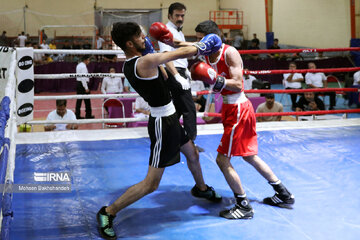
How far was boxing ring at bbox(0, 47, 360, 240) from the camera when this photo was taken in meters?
2.64

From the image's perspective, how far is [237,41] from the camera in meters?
19.5

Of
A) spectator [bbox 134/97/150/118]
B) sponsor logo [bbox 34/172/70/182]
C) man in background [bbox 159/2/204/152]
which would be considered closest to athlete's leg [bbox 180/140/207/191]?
man in background [bbox 159/2/204/152]

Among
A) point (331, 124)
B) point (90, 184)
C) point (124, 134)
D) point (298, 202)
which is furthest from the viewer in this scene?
point (331, 124)

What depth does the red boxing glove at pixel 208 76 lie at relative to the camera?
261 centimetres

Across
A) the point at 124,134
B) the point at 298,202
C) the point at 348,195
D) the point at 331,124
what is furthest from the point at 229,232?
the point at 331,124

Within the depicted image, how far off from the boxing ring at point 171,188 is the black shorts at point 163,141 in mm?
456

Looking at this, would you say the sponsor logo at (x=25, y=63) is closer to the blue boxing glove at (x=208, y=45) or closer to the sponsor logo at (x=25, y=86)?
the sponsor logo at (x=25, y=86)

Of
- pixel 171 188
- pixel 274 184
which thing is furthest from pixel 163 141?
pixel 274 184

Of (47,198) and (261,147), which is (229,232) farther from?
(261,147)

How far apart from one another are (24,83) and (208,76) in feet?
7.67

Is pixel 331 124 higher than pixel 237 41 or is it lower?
lower

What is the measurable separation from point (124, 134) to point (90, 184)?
145cm

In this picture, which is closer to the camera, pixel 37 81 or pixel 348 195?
pixel 348 195

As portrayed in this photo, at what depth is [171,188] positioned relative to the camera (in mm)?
3336
